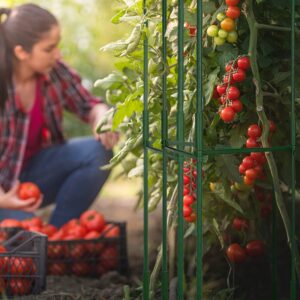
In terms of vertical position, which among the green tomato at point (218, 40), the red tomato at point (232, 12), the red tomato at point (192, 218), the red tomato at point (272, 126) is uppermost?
the red tomato at point (232, 12)

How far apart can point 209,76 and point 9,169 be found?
6.51ft

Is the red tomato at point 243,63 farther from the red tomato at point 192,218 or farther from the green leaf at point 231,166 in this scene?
the red tomato at point 192,218

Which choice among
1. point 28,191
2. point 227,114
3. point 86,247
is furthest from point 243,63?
point 28,191

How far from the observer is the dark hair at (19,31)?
138 inches

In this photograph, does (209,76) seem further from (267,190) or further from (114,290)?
(114,290)

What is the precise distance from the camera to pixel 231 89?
6.02 feet

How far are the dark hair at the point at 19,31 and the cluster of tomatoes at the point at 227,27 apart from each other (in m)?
1.77

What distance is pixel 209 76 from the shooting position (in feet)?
6.23

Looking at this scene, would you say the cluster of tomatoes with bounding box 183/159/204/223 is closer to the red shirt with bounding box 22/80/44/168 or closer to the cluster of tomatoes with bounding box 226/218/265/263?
the cluster of tomatoes with bounding box 226/218/265/263

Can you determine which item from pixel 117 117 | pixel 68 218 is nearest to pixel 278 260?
pixel 117 117

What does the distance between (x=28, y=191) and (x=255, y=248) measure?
155 centimetres

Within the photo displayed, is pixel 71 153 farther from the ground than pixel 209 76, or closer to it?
closer to it

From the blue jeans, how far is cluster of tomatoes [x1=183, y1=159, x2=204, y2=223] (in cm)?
148


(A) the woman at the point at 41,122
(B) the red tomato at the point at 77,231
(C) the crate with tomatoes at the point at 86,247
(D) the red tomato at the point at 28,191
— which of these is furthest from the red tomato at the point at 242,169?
(D) the red tomato at the point at 28,191
